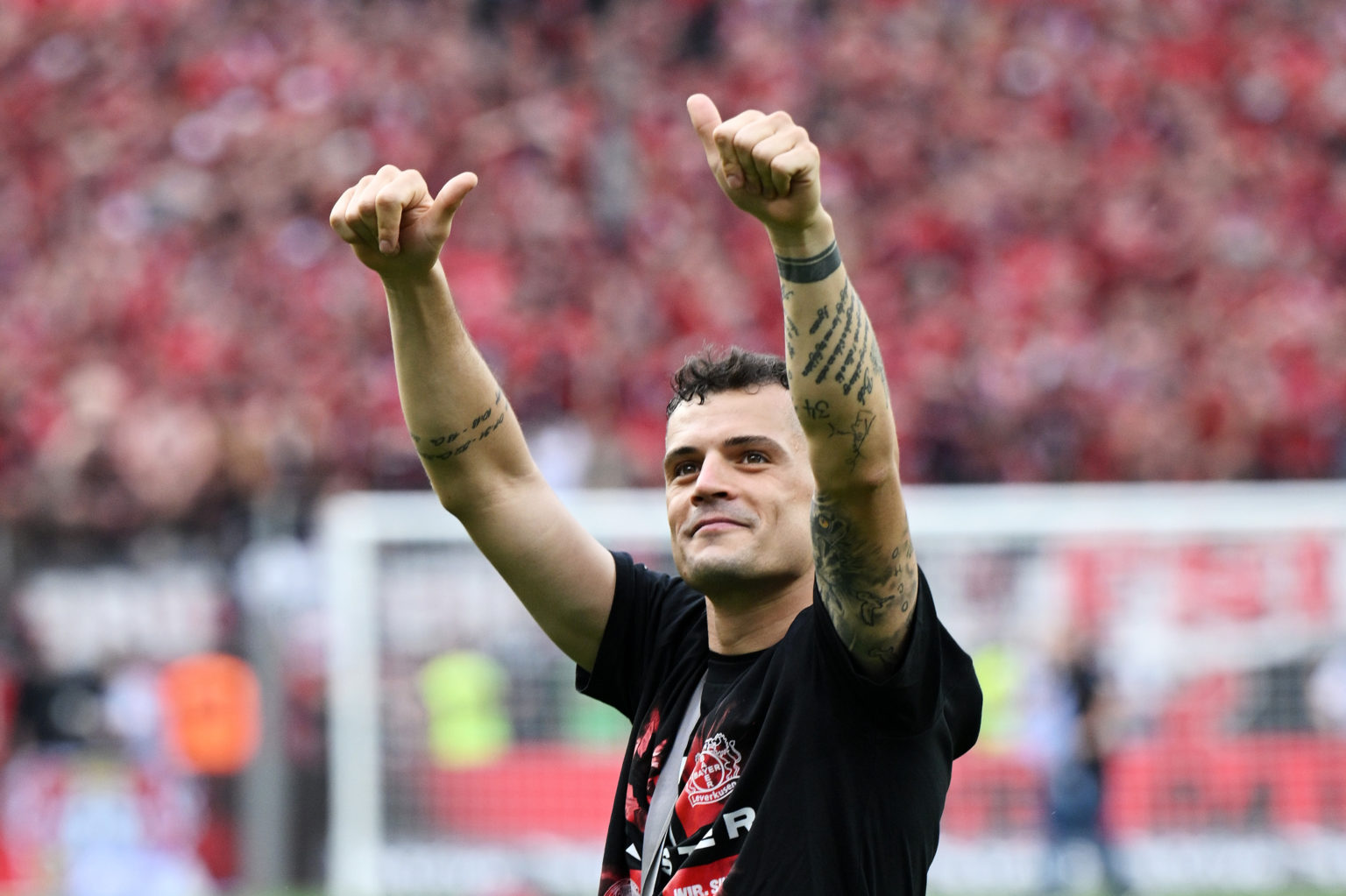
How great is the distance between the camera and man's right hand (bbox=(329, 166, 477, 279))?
3.15 metres

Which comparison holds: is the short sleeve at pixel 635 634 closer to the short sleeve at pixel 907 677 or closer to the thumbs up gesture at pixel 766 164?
the short sleeve at pixel 907 677

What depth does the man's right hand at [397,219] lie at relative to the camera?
3.15 metres

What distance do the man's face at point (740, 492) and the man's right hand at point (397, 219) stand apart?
588mm

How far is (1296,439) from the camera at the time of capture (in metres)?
12.0

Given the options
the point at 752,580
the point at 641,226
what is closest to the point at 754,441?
the point at 752,580

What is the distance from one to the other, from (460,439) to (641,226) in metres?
10.8

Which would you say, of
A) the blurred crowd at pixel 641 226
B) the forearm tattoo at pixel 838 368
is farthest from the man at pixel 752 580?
the blurred crowd at pixel 641 226

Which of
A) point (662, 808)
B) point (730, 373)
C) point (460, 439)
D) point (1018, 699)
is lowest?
point (1018, 699)

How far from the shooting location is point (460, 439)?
11.3 feet

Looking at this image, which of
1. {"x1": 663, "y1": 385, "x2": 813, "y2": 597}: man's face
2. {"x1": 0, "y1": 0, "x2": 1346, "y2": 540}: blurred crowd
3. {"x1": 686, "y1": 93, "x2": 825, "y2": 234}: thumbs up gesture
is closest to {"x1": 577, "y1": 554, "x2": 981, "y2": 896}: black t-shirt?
{"x1": 663, "y1": 385, "x2": 813, "y2": 597}: man's face

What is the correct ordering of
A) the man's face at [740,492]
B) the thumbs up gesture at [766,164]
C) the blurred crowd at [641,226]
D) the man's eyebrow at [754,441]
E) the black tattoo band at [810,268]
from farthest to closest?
the blurred crowd at [641,226], the man's eyebrow at [754,441], the man's face at [740,492], the black tattoo band at [810,268], the thumbs up gesture at [766,164]

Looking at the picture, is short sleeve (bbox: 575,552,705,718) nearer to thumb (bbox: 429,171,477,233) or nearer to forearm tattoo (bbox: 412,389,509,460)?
forearm tattoo (bbox: 412,389,509,460)

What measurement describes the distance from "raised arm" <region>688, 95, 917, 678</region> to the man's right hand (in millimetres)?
687

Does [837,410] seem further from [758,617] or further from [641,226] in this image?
[641,226]
